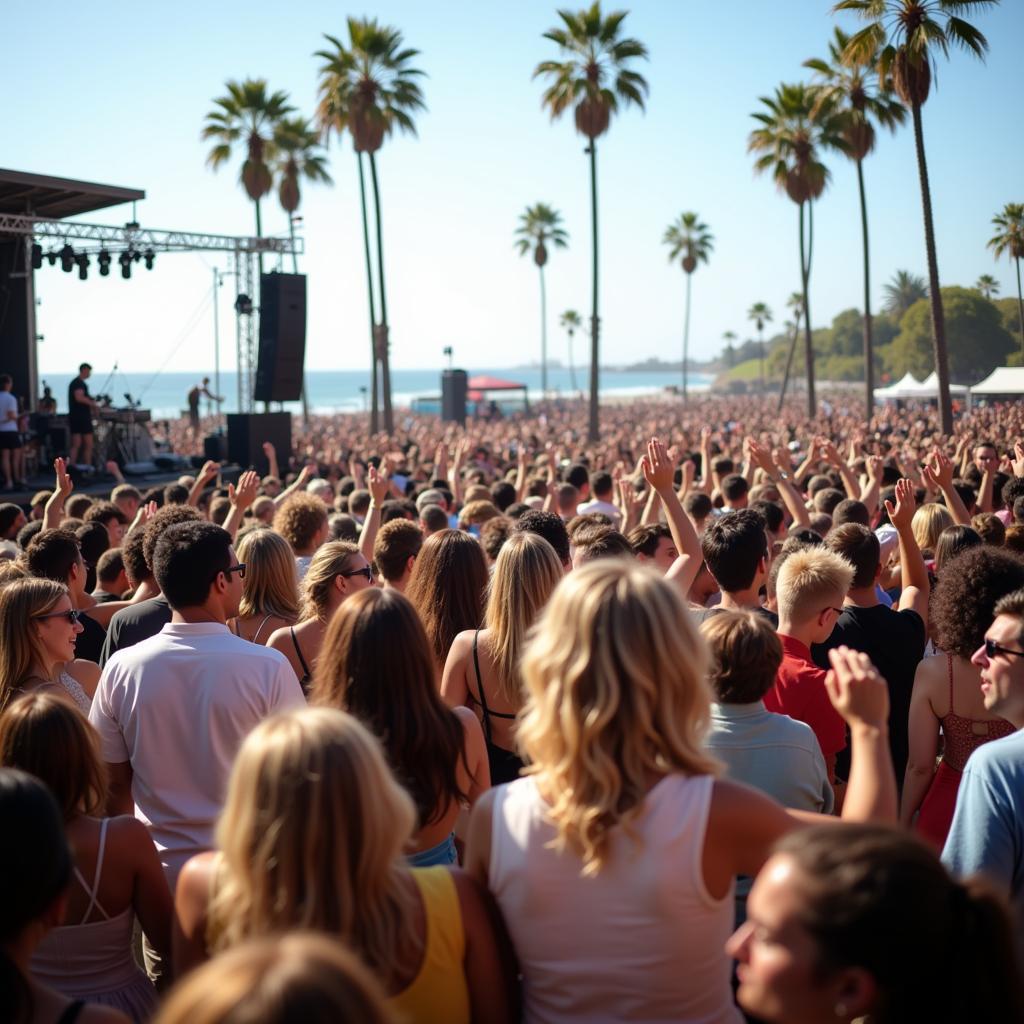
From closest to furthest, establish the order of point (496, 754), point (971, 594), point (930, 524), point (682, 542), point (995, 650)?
1. point (995, 650)
2. point (971, 594)
3. point (496, 754)
4. point (682, 542)
5. point (930, 524)

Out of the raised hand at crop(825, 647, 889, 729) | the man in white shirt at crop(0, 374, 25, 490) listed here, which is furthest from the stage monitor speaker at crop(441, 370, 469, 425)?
the raised hand at crop(825, 647, 889, 729)

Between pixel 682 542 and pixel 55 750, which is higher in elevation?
pixel 682 542

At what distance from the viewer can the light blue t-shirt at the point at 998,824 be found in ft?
7.95

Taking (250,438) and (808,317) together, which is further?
(808,317)

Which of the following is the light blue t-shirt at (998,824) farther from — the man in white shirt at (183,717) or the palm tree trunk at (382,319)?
the palm tree trunk at (382,319)

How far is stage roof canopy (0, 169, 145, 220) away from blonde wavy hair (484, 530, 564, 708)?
17787mm

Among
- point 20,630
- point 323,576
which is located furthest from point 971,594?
point 20,630

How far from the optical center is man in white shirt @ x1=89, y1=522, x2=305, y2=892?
3.27 meters

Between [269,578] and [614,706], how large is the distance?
111 inches

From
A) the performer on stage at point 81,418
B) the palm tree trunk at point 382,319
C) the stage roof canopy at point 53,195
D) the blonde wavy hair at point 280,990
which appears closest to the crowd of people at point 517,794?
the blonde wavy hair at point 280,990

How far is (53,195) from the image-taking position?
20.4 metres

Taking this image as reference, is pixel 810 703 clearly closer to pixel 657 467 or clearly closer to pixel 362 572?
pixel 657 467

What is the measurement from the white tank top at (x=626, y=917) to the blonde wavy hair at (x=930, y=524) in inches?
174

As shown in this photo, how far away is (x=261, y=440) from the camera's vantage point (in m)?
22.0
